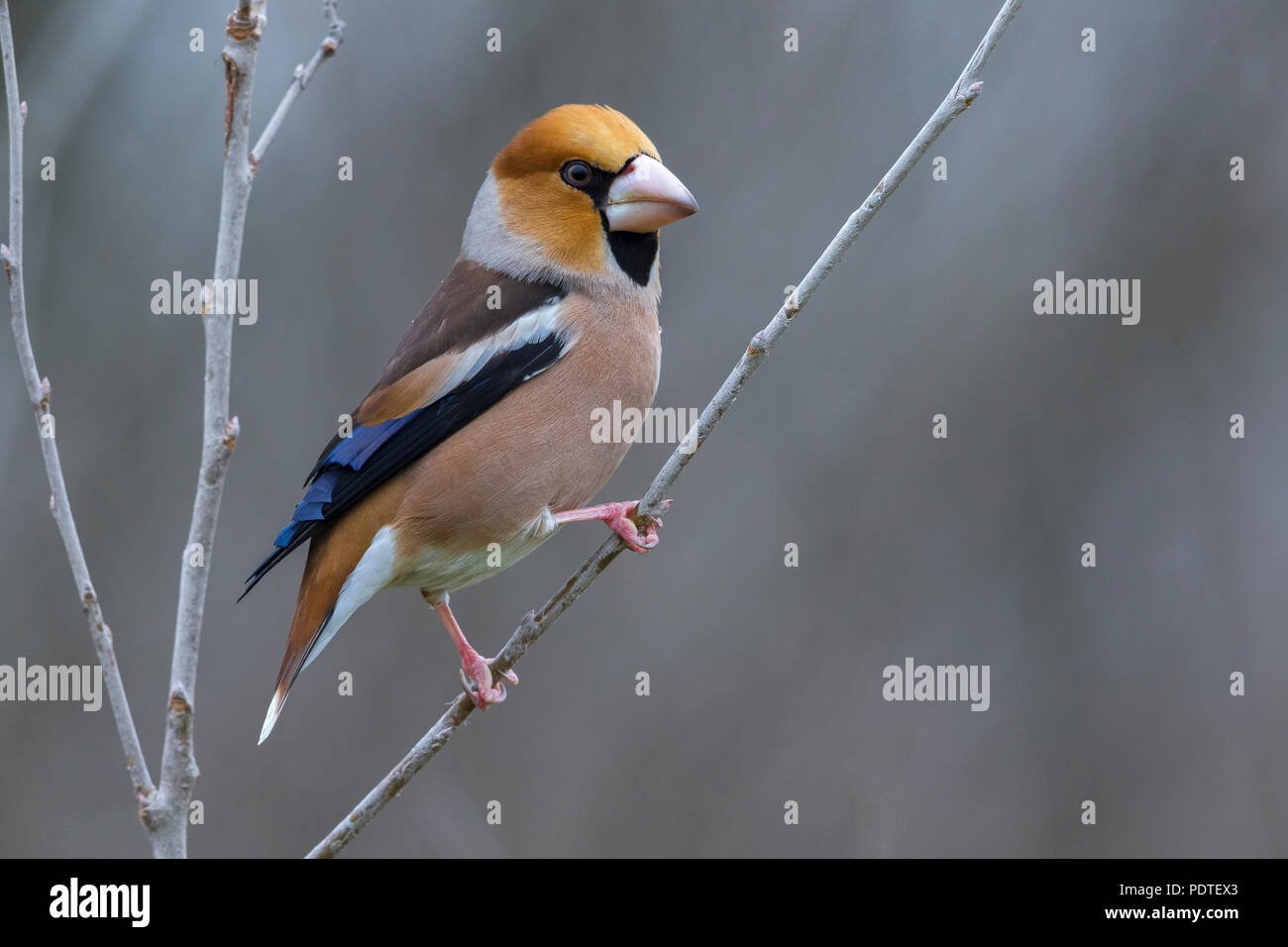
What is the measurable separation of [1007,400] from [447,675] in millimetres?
3217

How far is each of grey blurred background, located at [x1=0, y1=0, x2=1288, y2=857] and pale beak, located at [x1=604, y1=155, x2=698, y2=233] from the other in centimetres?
258

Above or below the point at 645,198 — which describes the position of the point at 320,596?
below

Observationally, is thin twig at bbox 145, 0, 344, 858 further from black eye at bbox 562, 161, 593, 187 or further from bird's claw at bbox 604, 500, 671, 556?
black eye at bbox 562, 161, 593, 187

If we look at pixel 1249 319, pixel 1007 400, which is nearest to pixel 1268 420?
pixel 1249 319

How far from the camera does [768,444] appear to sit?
6.93 metres

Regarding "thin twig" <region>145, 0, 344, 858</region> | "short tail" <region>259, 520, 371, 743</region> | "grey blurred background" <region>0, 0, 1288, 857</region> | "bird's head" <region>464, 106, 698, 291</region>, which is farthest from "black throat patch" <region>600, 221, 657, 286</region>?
"grey blurred background" <region>0, 0, 1288, 857</region>

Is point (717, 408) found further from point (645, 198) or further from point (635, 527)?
point (645, 198)

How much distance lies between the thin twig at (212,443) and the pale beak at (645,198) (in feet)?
5.02

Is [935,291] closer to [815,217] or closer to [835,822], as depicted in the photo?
[815,217]

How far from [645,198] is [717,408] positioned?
0.98m

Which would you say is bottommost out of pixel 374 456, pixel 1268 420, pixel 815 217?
pixel 374 456

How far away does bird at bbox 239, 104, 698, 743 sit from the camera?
12.8 feet

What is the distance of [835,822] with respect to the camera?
677 cm

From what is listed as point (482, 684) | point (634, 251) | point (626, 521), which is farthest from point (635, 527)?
point (634, 251)
